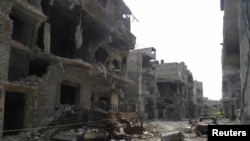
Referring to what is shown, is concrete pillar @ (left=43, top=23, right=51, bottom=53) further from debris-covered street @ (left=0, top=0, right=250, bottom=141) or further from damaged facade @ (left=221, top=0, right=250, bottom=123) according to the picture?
damaged facade @ (left=221, top=0, right=250, bottom=123)

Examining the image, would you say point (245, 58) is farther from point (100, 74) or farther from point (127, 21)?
point (127, 21)

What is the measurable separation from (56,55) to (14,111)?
6.00 metres

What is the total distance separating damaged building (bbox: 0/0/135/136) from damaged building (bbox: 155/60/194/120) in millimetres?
27498

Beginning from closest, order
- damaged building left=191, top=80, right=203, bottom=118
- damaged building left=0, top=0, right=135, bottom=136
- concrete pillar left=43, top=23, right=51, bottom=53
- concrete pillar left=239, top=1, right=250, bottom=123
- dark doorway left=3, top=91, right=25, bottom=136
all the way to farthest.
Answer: concrete pillar left=239, top=1, right=250, bottom=123 < damaged building left=0, top=0, right=135, bottom=136 < dark doorway left=3, top=91, right=25, bottom=136 < concrete pillar left=43, top=23, right=51, bottom=53 < damaged building left=191, top=80, right=203, bottom=118

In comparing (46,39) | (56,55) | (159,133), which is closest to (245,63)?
(46,39)

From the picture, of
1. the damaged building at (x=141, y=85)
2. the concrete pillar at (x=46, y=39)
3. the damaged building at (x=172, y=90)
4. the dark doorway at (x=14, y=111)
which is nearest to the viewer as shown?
the dark doorway at (x=14, y=111)

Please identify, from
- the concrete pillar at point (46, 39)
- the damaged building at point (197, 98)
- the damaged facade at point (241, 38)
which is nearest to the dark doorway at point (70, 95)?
the concrete pillar at point (46, 39)

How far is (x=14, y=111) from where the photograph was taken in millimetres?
14555

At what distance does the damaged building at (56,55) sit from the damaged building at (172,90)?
→ 27.5m

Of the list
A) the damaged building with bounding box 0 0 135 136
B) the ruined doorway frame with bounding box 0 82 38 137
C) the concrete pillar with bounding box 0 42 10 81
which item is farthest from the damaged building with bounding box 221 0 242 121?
the damaged building with bounding box 0 0 135 136

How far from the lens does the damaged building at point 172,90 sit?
53.1 meters

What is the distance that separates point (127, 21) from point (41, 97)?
13479 millimetres

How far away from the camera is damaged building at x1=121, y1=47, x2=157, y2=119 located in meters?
42.7

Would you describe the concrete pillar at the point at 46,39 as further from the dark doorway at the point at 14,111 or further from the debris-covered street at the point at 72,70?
the dark doorway at the point at 14,111
